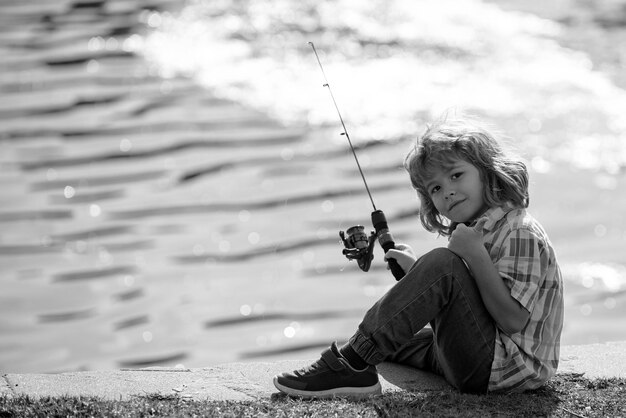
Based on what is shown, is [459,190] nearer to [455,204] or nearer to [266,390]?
[455,204]

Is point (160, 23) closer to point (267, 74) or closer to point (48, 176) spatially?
point (267, 74)

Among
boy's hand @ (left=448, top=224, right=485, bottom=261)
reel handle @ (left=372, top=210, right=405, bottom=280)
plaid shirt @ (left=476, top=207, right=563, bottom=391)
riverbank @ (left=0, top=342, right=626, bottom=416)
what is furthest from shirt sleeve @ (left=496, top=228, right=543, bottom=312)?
reel handle @ (left=372, top=210, right=405, bottom=280)

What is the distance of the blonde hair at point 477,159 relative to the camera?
380 centimetres

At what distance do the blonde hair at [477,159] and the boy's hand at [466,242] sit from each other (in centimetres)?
21

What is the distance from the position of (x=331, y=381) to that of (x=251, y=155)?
5.44 meters

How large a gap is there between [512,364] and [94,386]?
1362 mm

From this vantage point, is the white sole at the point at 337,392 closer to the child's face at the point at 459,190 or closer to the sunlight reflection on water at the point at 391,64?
the child's face at the point at 459,190

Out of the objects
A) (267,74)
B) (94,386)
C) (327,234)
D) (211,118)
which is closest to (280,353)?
(327,234)

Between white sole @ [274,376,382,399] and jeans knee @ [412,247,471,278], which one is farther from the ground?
jeans knee @ [412,247,471,278]

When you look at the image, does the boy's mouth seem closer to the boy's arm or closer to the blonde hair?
the blonde hair

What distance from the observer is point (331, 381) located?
379cm

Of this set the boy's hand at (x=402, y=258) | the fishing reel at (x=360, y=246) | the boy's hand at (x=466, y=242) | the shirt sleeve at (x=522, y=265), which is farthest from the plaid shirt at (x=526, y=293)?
the fishing reel at (x=360, y=246)

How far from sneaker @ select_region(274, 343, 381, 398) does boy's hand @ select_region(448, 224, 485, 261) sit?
0.50 metres

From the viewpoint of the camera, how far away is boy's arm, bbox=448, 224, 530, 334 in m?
3.61
